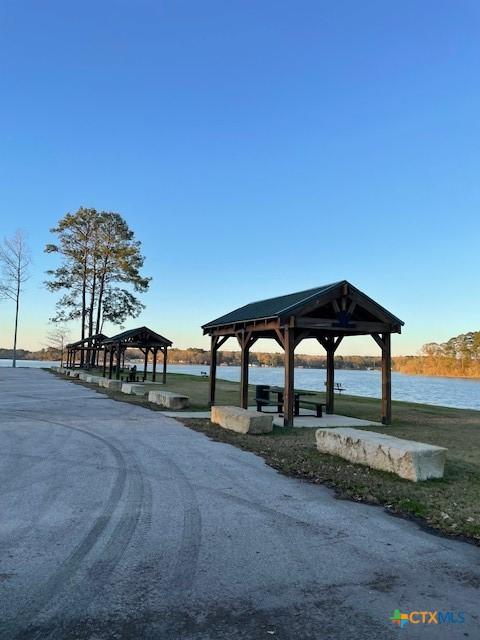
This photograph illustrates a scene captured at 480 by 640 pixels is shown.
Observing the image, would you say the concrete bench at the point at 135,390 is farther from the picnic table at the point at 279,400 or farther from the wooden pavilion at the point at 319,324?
the picnic table at the point at 279,400

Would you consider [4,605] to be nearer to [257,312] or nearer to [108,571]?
[108,571]

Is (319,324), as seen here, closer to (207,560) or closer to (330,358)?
(330,358)

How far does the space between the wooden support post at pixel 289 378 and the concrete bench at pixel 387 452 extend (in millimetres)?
3990

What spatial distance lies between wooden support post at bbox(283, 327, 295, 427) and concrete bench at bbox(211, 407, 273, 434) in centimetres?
166

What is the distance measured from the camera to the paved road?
108 inches

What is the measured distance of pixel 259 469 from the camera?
6.85 metres

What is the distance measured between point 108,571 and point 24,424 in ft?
26.8

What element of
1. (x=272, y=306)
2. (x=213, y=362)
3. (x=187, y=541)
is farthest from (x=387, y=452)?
(x=213, y=362)

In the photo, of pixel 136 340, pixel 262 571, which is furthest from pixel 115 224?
pixel 262 571

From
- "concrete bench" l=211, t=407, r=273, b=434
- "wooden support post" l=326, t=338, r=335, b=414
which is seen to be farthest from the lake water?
"concrete bench" l=211, t=407, r=273, b=434

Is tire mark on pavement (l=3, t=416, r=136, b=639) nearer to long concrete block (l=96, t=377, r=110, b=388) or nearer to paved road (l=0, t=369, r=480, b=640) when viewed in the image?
paved road (l=0, t=369, r=480, b=640)

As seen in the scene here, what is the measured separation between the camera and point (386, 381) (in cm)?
1355

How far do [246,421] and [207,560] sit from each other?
6462 millimetres

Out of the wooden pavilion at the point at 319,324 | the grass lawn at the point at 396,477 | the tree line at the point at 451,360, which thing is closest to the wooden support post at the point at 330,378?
the wooden pavilion at the point at 319,324
